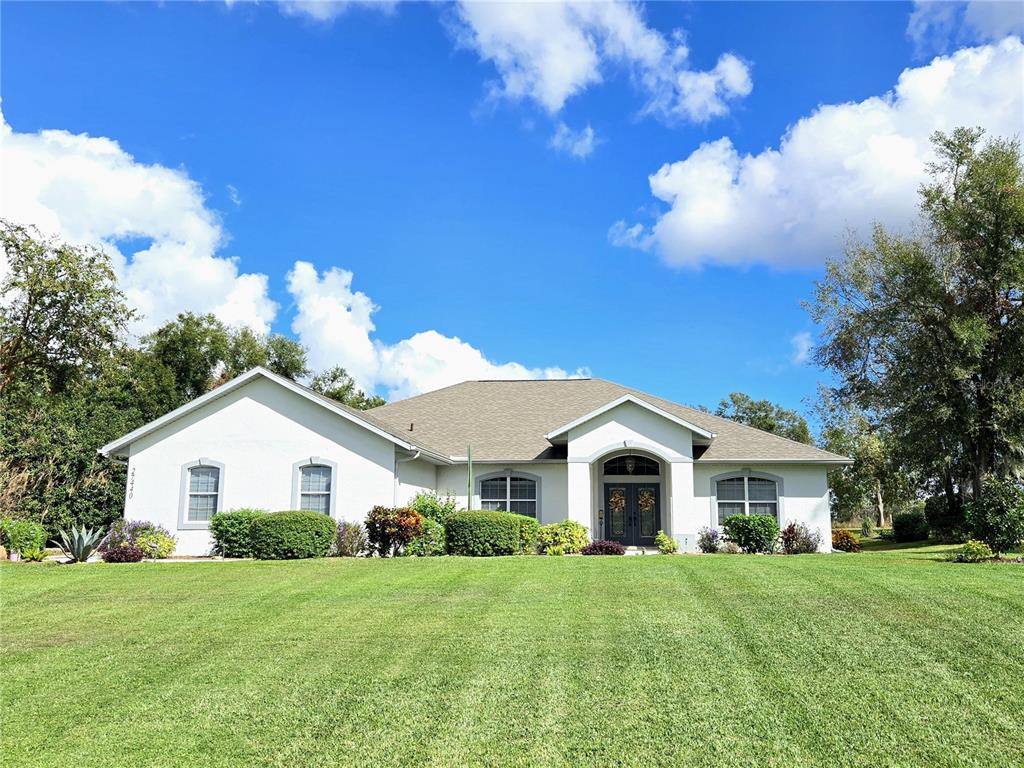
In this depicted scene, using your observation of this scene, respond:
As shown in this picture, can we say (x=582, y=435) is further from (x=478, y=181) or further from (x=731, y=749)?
(x=731, y=749)

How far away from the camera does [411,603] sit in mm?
11781

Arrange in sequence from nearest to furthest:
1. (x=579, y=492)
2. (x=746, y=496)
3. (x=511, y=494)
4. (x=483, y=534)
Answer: (x=483, y=534), (x=579, y=492), (x=746, y=496), (x=511, y=494)

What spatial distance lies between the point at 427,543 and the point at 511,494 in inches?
209

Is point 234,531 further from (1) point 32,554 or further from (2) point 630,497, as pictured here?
(2) point 630,497

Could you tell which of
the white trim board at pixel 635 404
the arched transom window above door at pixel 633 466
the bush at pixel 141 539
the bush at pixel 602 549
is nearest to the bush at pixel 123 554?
the bush at pixel 141 539

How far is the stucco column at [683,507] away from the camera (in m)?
22.8

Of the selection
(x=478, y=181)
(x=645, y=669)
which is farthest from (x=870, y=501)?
(x=645, y=669)

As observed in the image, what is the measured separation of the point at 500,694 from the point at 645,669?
5.42 ft

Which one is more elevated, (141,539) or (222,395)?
(222,395)

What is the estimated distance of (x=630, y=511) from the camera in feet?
84.4

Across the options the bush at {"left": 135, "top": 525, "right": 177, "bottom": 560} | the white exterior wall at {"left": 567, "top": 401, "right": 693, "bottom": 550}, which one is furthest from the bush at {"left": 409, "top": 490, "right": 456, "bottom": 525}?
the bush at {"left": 135, "top": 525, "right": 177, "bottom": 560}

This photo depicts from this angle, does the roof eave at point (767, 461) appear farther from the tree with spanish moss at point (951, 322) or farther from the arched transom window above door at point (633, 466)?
the tree with spanish moss at point (951, 322)

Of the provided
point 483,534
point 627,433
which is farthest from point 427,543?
point 627,433

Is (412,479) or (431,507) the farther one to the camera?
(412,479)
